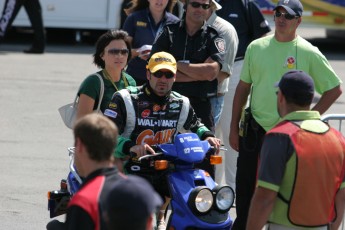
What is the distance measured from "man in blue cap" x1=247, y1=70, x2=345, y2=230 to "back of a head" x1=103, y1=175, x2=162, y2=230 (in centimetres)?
145

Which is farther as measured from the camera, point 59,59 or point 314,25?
point 314,25

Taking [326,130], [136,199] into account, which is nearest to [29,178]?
[326,130]

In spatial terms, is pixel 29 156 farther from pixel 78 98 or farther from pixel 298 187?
pixel 298 187

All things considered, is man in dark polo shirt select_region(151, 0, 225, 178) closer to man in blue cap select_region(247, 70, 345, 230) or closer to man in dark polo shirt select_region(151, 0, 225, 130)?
man in dark polo shirt select_region(151, 0, 225, 130)

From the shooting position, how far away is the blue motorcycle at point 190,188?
6.17m

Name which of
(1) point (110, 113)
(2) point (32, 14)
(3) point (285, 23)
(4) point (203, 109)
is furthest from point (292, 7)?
(2) point (32, 14)

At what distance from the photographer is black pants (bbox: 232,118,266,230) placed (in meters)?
7.20

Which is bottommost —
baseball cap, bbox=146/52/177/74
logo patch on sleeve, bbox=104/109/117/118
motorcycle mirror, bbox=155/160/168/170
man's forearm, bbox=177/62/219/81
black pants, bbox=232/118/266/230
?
black pants, bbox=232/118/266/230

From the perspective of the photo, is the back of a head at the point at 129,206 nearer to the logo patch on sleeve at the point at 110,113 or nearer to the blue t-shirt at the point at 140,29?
the logo patch on sleeve at the point at 110,113

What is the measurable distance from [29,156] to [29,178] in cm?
96

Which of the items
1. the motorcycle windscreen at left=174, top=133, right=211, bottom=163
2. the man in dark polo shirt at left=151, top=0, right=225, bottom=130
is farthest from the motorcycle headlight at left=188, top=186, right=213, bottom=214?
the man in dark polo shirt at left=151, top=0, right=225, bottom=130

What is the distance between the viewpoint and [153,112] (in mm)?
6684

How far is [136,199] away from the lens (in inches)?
143

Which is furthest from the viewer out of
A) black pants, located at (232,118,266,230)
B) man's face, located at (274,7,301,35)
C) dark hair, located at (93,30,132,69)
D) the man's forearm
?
the man's forearm
